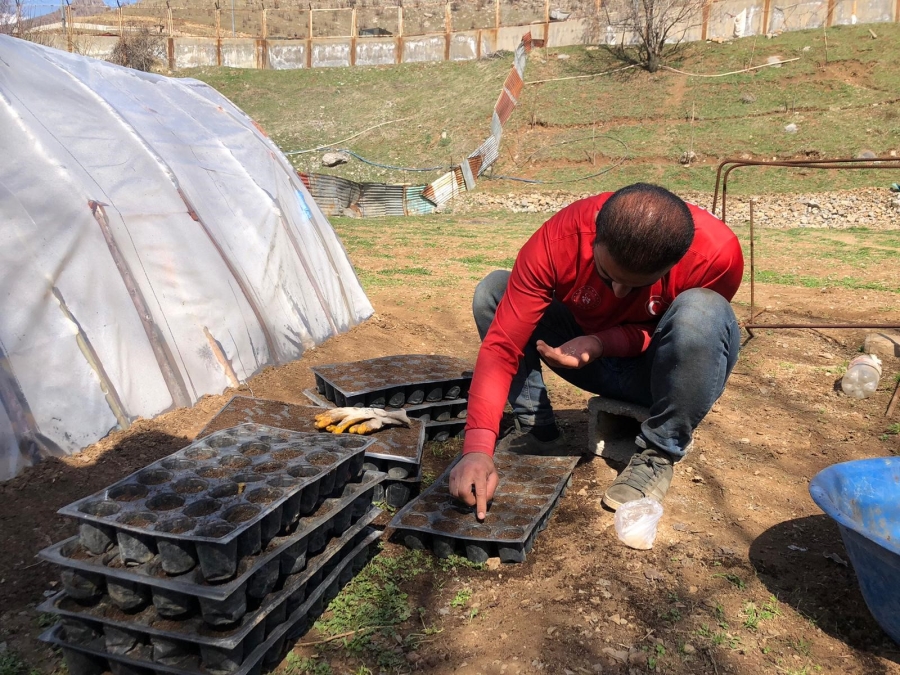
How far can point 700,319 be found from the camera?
7.99 ft

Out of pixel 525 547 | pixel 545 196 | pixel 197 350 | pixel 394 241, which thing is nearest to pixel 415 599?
pixel 525 547

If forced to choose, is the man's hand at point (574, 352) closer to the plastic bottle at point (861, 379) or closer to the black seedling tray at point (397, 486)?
the black seedling tray at point (397, 486)

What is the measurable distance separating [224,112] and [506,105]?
2048 centimetres

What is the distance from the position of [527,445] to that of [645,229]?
1.43 m

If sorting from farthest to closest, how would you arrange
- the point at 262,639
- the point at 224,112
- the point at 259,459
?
the point at 224,112
the point at 259,459
the point at 262,639

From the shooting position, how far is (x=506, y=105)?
24.1m

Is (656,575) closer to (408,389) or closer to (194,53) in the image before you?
(408,389)

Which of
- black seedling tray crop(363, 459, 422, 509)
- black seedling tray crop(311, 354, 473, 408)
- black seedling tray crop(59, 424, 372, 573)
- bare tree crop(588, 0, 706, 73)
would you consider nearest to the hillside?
bare tree crop(588, 0, 706, 73)

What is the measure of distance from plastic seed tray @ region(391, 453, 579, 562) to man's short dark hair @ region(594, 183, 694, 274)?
938mm

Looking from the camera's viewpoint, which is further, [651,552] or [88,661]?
[651,552]

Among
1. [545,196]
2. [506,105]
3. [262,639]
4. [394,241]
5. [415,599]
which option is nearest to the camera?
[262,639]

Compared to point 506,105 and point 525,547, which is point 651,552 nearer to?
point 525,547

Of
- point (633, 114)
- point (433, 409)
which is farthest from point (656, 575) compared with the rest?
point (633, 114)

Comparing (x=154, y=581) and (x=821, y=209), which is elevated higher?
(x=154, y=581)
